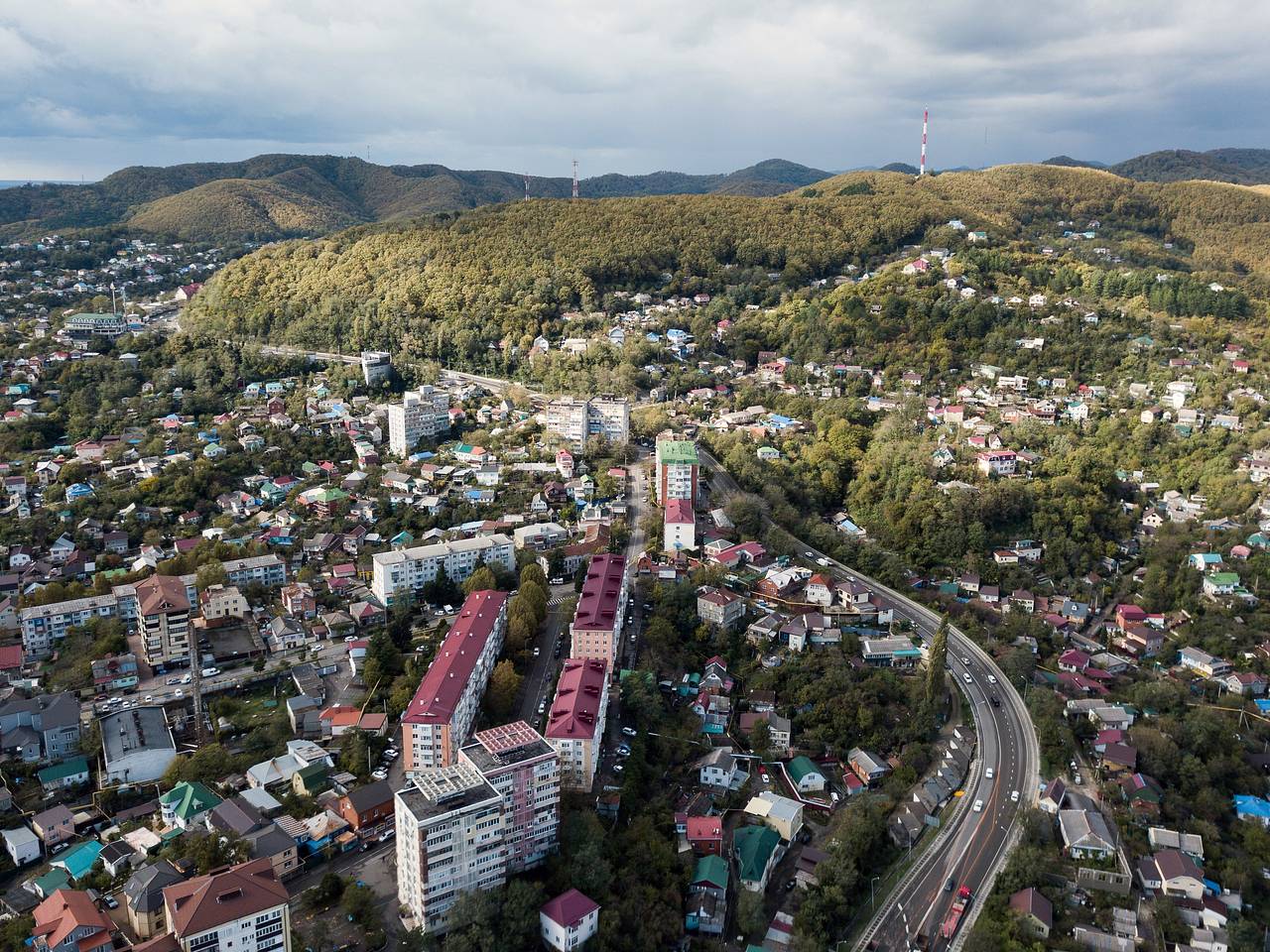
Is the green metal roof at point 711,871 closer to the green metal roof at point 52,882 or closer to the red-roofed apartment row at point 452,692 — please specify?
the red-roofed apartment row at point 452,692

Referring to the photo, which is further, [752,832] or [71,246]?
[71,246]

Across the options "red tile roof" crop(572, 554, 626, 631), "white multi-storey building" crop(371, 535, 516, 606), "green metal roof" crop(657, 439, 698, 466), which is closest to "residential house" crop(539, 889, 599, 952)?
"red tile roof" crop(572, 554, 626, 631)

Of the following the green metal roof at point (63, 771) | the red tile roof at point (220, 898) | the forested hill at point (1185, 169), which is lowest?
the green metal roof at point (63, 771)

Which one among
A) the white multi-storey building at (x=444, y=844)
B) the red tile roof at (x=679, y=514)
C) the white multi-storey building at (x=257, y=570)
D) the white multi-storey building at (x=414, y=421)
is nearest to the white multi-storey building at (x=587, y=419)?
the white multi-storey building at (x=414, y=421)

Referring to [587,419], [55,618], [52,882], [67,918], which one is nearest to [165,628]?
[55,618]

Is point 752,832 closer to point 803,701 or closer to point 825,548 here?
point 803,701

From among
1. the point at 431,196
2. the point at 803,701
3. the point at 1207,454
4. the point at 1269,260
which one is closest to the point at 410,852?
the point at 803,701
